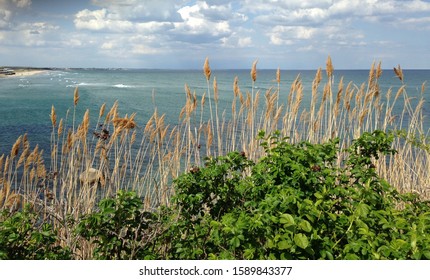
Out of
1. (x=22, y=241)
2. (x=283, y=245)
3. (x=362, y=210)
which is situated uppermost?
(x=362, y=210)

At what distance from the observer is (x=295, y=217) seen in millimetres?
1948

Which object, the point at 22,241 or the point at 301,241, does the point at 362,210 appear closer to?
the point at 301,241

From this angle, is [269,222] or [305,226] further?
[269,222]

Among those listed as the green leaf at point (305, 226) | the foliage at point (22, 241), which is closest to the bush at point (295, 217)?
the green leaf at point (305, 226)

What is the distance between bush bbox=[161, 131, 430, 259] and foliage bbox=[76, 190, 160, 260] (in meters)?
0.16

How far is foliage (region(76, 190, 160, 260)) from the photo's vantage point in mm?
2271

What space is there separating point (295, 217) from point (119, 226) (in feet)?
3.20

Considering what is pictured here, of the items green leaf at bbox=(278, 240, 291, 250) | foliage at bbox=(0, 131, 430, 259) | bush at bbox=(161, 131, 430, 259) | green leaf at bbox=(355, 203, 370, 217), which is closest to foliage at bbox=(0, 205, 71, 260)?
foliage at bbox=(0, 131, 430, 259)

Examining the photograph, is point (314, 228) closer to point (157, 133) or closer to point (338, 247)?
point (338, 247)

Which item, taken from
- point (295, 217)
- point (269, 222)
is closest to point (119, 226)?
point (269, 222)
